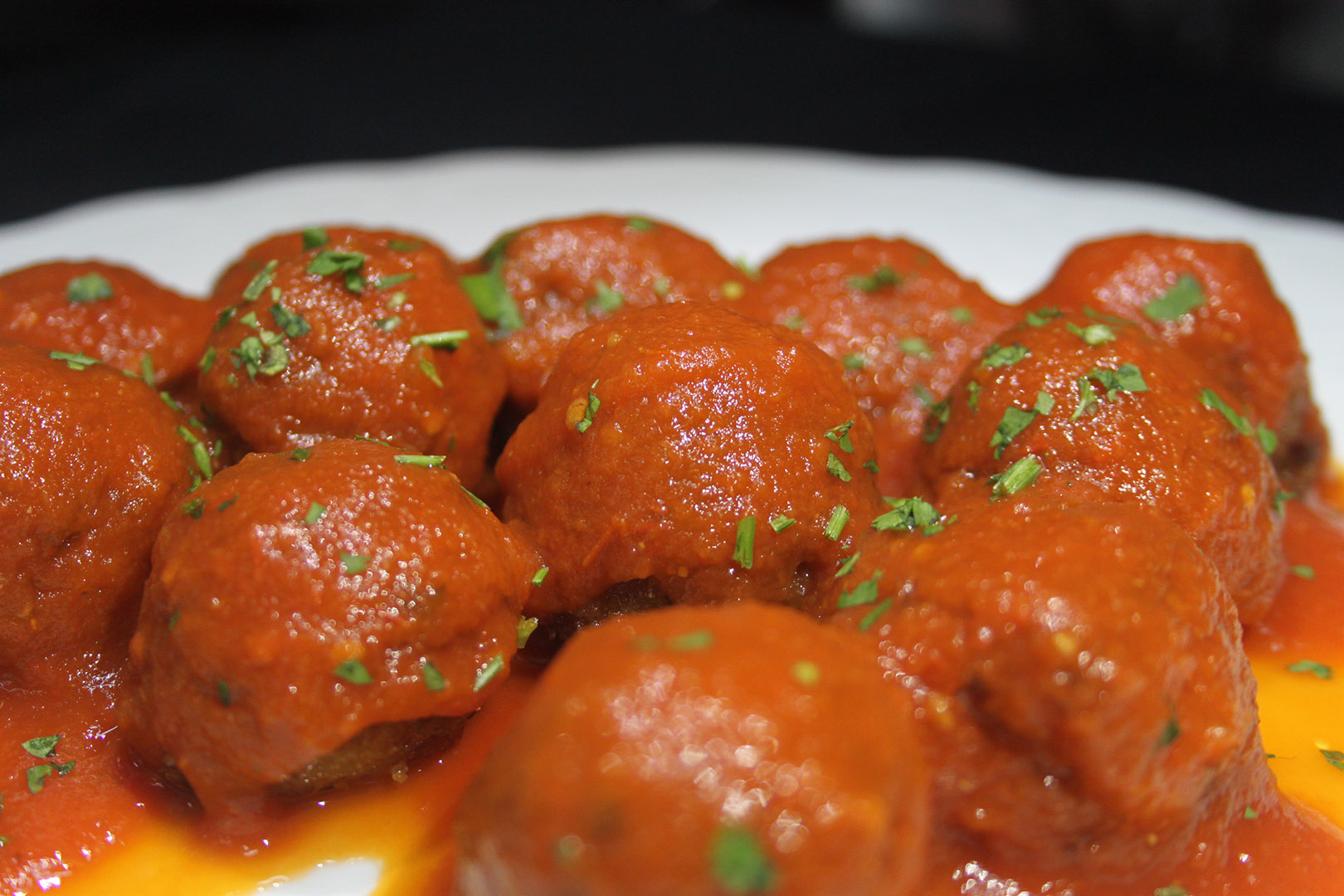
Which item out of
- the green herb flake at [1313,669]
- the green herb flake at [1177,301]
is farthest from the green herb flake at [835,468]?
the green herb flake at [1313,669]

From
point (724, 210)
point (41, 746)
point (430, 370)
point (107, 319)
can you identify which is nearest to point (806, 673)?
point (430, 370)

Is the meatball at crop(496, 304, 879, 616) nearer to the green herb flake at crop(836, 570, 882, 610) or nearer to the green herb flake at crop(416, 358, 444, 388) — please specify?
the green herb flake at crop(836, 570, 882, 610)

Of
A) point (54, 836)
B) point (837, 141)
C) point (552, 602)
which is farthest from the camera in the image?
point (837, 141)

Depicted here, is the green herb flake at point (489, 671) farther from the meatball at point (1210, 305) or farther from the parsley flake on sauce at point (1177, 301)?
the parsley flake on sauce at point (1177, 301)

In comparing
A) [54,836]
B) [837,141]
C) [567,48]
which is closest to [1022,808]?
[54,836]

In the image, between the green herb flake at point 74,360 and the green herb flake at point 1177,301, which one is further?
the green herb flake at point 1177,301

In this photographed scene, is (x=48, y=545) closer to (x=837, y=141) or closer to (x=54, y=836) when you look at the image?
(x=54, y=836)

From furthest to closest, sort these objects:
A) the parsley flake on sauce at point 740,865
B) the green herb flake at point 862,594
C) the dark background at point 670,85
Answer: the dark background at point 670,85 < the green herb flake at point 862,594 < the parsley flake on sauce at point 740,865
